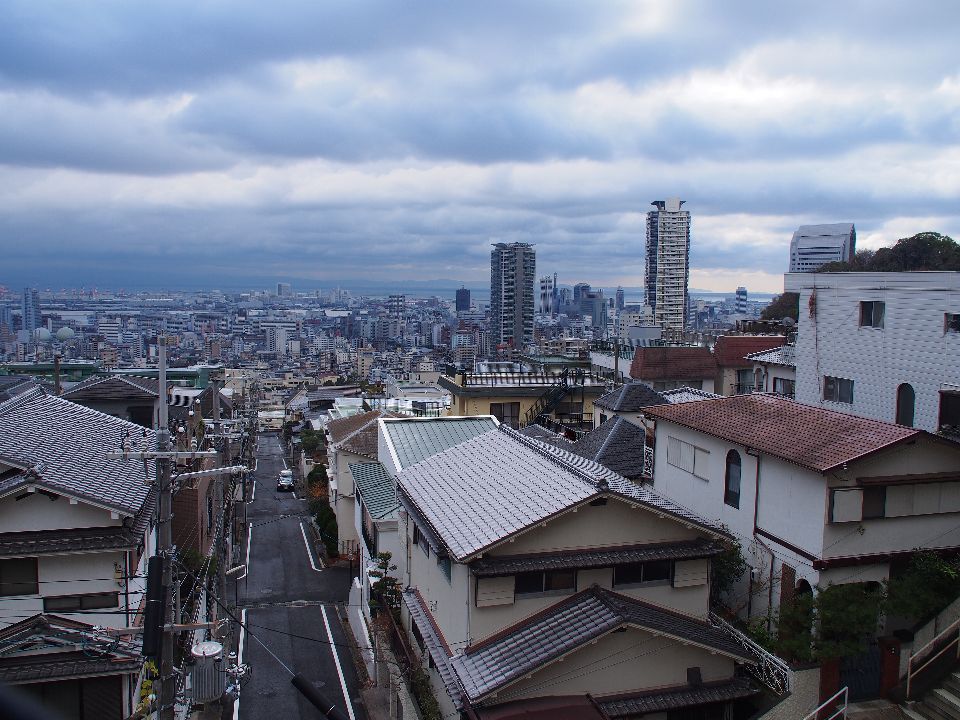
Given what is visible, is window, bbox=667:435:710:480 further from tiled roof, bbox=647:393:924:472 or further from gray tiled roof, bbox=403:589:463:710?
gray tiled roof, bbox=403:589:463:710

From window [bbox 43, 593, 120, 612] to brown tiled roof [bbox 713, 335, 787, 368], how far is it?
3037cm

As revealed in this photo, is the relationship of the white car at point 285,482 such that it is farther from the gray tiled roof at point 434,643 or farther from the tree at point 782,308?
the tree at point 782,308

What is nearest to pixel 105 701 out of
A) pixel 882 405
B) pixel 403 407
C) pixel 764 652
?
pixel 764 652

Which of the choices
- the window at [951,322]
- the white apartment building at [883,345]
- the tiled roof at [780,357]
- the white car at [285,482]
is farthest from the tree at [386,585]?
the white car at [285,482]

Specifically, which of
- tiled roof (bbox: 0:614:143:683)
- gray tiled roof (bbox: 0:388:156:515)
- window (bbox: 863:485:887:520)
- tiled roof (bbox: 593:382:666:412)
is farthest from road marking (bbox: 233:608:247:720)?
tiled roof (bbox: 593:382:666:412)

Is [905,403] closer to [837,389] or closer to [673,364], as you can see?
[837,389]

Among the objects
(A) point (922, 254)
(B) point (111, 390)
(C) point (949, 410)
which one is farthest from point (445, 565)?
(A) point (922, 254)

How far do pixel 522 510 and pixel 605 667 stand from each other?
277cm

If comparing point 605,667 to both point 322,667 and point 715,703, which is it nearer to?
point 715,703

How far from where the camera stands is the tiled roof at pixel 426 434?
22344 millimetres

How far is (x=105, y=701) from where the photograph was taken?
1408 cm

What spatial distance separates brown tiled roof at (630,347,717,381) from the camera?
3715 centimetres

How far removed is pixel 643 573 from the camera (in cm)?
1322

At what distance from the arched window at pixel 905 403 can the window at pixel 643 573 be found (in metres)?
9.49
